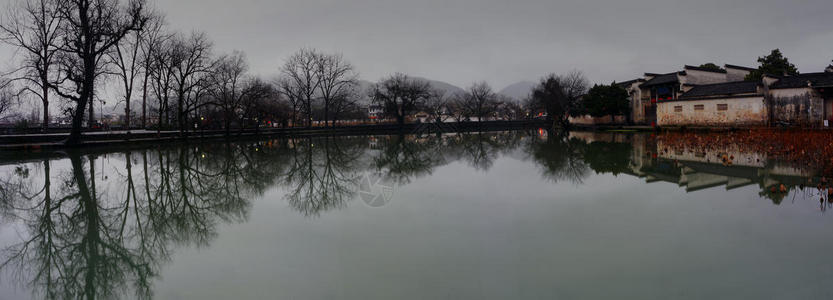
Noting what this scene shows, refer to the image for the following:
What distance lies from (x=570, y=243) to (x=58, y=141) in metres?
33.9

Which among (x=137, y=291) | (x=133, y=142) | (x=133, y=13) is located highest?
(x=133, y=13)

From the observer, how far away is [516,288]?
399 cm

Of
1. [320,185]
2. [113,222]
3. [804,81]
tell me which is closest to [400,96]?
[804,81]

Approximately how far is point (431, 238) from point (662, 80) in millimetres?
48874

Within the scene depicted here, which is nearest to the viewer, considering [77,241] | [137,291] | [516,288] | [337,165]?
[516,288]

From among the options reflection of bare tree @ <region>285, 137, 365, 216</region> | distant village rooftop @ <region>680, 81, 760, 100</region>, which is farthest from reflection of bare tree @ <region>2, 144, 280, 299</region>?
distant village rooftop @ <region>680, 81, 760, 100</region>

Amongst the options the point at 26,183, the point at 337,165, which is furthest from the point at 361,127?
the point at 26,183

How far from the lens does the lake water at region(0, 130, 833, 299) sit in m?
4.12

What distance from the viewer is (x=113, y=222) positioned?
7.14 m

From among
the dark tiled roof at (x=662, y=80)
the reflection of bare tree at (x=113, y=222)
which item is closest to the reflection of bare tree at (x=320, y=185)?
the reflection of bare tree at (x=113, y=222)

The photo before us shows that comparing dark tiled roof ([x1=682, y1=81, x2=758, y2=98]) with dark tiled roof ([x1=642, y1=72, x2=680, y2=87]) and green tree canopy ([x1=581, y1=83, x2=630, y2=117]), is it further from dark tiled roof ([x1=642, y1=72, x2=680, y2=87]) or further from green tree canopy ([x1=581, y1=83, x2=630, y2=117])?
green tree canopy ([x1=581, y1=83, x2=630, y2=117])

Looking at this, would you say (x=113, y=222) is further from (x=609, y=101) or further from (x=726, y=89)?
(x=609, y=101)

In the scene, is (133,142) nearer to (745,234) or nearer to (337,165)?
(337,165)

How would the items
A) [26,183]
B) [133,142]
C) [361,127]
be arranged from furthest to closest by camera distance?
[361,127]
[133,142]
[26,183]
